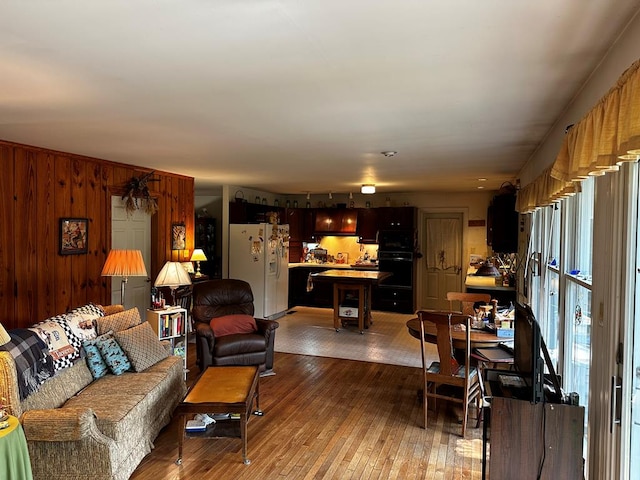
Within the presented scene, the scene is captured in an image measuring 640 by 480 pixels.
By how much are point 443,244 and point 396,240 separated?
1067 mm

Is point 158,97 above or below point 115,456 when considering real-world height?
above

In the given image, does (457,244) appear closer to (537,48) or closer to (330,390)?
(330,390)

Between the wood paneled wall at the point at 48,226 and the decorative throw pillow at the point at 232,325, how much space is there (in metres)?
1.67

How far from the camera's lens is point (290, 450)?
128 inches

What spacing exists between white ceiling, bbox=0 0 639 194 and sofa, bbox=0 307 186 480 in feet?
5.53

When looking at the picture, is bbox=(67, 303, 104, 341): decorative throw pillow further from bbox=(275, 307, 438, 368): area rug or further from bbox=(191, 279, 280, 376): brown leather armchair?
bbox=(275, 307, 438, 368): area rug

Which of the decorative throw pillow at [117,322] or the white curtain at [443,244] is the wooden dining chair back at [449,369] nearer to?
the decorative throw pillow at [117,322]

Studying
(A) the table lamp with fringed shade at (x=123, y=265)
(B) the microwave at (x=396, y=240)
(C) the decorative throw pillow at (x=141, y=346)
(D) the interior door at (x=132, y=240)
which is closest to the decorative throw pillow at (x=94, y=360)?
(C) the decorative throw pillow at (x=141, y=346)

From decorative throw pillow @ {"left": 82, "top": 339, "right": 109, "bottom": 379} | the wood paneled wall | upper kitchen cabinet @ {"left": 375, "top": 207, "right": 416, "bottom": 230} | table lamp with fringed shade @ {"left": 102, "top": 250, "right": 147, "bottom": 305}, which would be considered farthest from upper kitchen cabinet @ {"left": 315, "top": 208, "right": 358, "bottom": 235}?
decorative throw pillow @ {"left": 82, "top": 339, "right": 109, "bottom": 379}

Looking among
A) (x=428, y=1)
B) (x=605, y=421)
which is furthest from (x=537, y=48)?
(x=605, y=421)

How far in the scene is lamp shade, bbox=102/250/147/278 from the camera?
4.34 m

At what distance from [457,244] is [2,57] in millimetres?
8248

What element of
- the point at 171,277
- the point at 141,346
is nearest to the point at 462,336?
the point at 141,346

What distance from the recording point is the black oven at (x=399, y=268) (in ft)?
28.8
